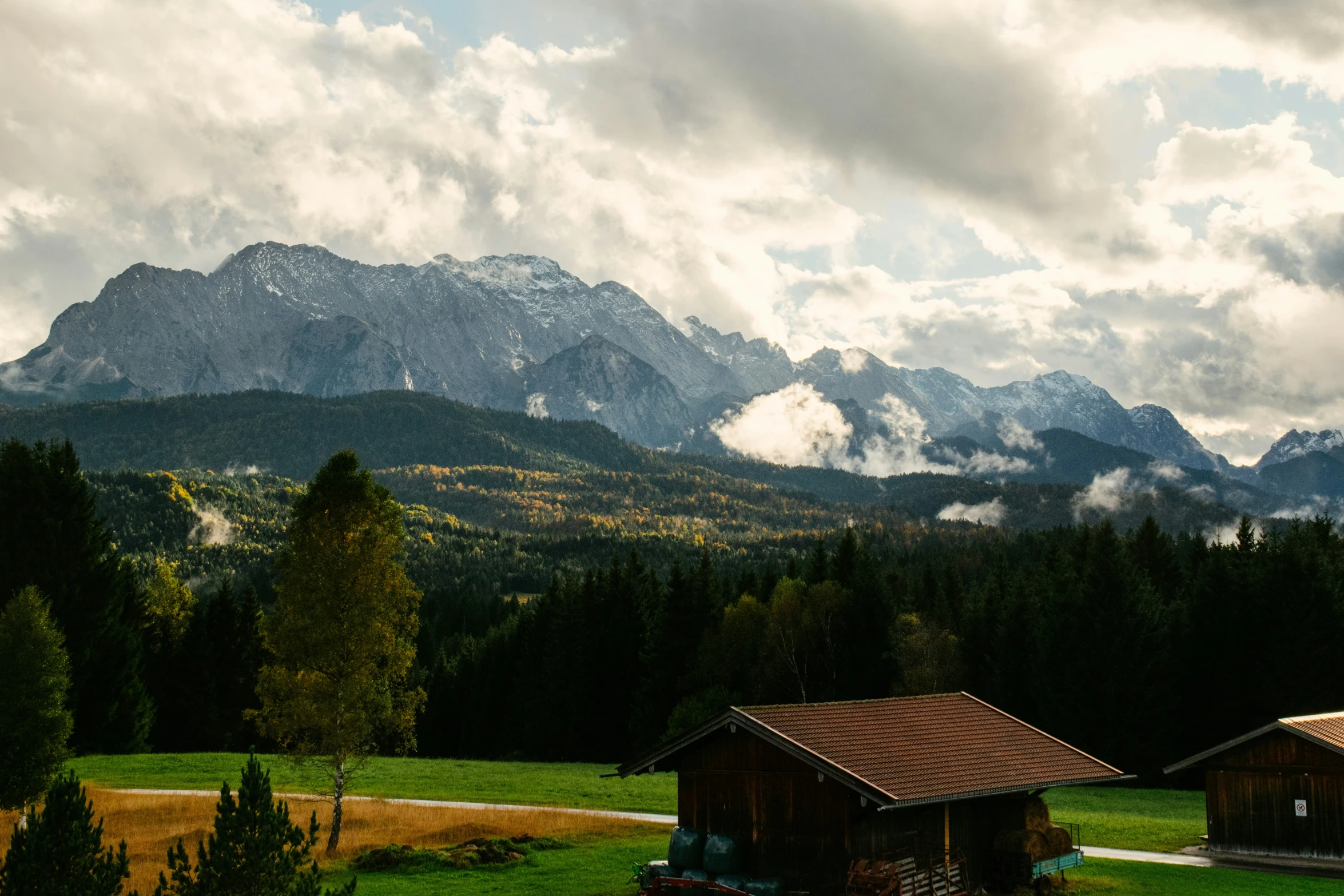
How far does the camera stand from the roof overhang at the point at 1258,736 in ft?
115

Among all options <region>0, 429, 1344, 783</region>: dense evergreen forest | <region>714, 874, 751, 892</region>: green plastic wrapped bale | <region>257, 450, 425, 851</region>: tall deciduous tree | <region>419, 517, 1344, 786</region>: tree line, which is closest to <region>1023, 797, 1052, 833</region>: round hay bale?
<region>714, 874, 751, 892</region>: green plastic wrapped bale

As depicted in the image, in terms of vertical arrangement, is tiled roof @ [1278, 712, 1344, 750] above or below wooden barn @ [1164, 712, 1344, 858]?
above

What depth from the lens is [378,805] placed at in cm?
4506

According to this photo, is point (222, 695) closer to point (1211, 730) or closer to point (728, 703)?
point (728, 703)

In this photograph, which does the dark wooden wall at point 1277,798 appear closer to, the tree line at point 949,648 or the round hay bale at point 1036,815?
the round hay bale at point 1036,815

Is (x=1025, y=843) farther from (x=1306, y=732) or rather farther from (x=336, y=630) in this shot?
(x=336, y=630)

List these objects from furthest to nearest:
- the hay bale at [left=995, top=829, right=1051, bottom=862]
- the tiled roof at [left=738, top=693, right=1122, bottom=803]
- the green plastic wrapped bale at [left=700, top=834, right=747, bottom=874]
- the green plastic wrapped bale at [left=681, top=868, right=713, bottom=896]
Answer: the hay bale at [left=995, top=829, right=1051, bottom=862] < the green plastic wrapped bale at [left=700, top=834, right=747, bottom=874] < the green plastic wrapped bale at [left=681, top=868, right=713, bottom=896] < the tiled roof at [left=738, top=693, right=1122, bottom=803]

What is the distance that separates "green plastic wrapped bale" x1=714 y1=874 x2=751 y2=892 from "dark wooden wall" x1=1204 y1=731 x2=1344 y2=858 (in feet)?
66.8

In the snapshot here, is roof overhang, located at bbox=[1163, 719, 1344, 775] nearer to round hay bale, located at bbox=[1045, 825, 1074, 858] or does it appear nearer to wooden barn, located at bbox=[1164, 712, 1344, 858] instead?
wooden barn, located at bbox=[1164, 712, 1344, 858]

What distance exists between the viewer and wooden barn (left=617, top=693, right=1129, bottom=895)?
26859 mm

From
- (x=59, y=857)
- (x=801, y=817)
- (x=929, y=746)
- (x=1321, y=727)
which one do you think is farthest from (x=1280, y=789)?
(x=59, y=857)

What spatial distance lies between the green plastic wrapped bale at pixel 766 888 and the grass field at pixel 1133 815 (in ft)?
57.6

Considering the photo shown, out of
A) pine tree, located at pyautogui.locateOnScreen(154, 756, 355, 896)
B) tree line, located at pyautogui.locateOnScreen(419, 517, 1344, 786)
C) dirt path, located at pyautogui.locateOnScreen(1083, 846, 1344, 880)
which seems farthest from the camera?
tree line, located at pyautogui.locateOnScreen(419, 517, 1344, 786)

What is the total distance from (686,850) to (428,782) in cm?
3359
